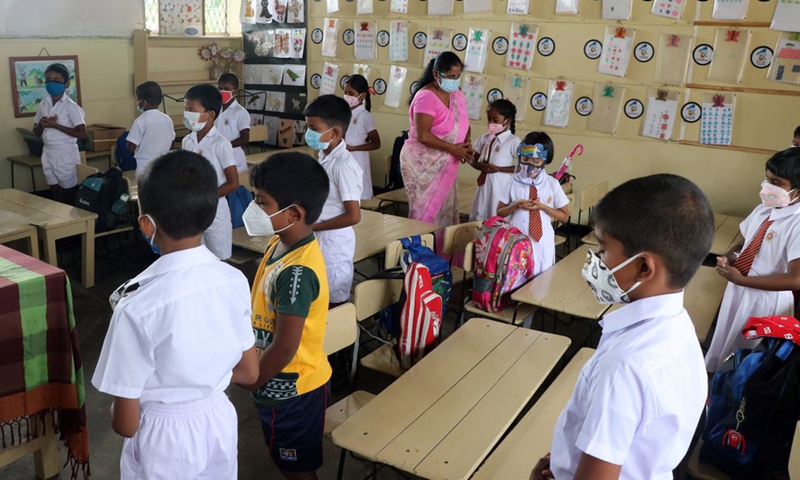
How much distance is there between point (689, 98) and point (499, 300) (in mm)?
3114

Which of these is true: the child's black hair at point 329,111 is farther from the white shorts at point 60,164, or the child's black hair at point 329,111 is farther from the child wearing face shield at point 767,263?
the white shorts at point 60,164

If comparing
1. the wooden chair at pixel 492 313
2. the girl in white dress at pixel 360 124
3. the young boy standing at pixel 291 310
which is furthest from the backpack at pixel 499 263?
the girl in white dress at pixel 360 124

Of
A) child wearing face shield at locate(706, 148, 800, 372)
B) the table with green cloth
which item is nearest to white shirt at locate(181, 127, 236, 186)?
the table with green cloth

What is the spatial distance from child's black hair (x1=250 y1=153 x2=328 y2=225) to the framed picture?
17.2 feet

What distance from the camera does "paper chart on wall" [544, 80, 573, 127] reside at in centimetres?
575

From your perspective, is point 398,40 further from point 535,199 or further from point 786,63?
point 535,199

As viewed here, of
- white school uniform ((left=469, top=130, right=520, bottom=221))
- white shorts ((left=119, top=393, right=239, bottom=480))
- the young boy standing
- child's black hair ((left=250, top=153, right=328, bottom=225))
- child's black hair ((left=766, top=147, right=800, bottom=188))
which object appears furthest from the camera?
white school uniform ((left=469, top=130, right=520, bottom=221))

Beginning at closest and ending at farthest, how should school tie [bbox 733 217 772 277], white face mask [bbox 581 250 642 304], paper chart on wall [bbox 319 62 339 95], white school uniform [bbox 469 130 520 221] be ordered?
white face mask [bbox 581 250 642 304] < school tie [bbox 733 217 772 277] < white school uniform [bbox 469 130 520 221] < paper chart on wall [bbox 319 62 339 95]

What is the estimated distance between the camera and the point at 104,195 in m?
4.39

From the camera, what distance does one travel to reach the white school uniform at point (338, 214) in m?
2.88

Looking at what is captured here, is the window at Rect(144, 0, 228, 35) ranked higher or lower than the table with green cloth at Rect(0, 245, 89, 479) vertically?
higher

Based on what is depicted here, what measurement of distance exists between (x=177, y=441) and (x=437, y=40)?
17.9 feet

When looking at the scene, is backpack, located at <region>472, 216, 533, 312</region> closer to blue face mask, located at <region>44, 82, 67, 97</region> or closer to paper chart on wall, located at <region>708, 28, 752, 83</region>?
paper chart on wall, located at <region>708, 28, 752, 83</region>

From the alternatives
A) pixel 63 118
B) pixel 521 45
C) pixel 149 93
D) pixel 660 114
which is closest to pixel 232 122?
pixel 149 93
